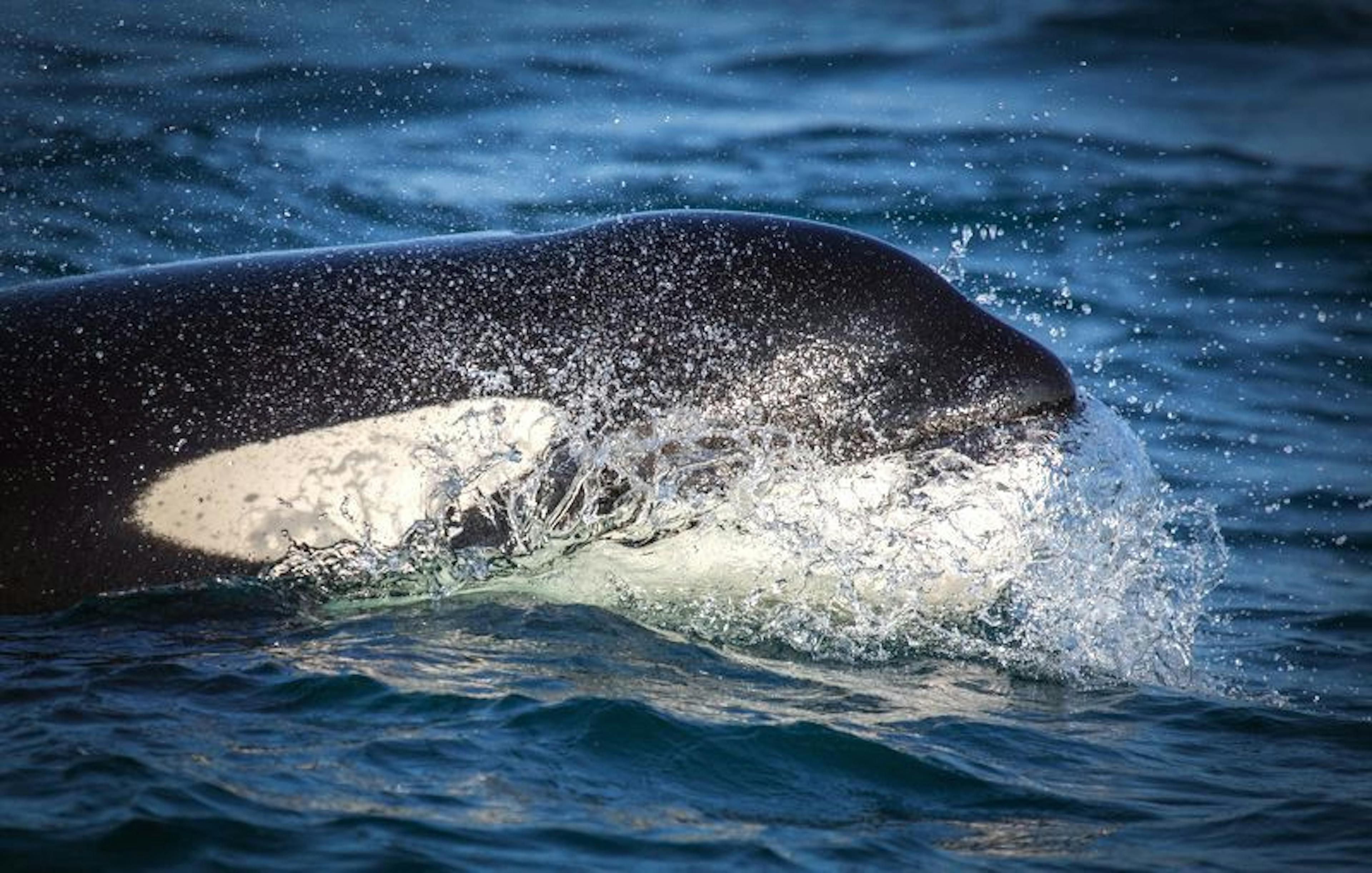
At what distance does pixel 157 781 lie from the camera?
14.8ft

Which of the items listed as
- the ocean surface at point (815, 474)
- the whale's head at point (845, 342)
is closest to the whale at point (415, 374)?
the whale's head at point (845, 342)

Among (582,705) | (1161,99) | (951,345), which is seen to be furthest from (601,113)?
(582,705)

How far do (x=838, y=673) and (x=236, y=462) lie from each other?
2.18 meters

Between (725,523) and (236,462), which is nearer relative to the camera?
(236,462)

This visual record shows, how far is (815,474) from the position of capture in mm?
6258

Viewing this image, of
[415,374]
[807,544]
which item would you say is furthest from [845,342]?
[415,374]

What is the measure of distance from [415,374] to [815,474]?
4.80ft

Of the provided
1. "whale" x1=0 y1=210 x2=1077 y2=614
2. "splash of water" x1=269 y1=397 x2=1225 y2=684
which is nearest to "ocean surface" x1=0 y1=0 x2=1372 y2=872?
"splash of water" x1=269 y1=397 x2=1225 y2=684

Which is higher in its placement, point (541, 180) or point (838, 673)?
point (541, 180)

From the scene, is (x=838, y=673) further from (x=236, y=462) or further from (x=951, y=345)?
(x=236, y=462)

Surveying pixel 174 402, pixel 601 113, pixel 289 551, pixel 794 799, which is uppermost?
pixel 601 113

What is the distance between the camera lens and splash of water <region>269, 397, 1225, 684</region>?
6.11 metres

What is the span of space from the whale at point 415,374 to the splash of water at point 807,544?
8 cm

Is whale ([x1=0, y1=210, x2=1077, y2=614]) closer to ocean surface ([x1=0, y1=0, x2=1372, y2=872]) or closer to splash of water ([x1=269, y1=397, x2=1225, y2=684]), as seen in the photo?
splash of water ([x1=269, y1=397, x2=1225, y2=684])
